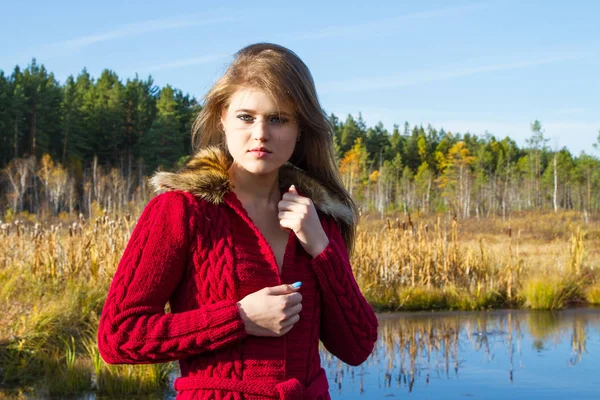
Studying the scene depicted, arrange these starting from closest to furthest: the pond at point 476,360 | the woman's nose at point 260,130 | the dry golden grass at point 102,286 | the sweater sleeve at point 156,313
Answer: the sweater sleeve at point 156,313
the woman's nose at point 260,130
the pond at point 476,360
the dry golden grass at point 102,286

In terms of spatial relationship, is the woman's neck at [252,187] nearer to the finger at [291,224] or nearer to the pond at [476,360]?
the finger at [291,224]

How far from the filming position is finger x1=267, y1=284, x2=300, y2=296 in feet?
4.53

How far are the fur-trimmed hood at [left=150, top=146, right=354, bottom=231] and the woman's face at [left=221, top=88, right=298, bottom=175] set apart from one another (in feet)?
0.21

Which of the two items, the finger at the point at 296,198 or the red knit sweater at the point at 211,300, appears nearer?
the red knit sweater at the point at 211,300

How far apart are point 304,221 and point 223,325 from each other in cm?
29

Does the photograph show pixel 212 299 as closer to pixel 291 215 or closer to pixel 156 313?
pixel 156 313

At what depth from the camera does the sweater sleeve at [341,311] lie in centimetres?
151

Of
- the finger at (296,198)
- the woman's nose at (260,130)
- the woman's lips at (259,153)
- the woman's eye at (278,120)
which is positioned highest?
the woman's eye at (278,120)

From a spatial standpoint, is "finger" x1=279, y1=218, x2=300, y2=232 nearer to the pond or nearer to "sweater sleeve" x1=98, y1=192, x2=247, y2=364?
"sweater sleeve" x1=98, y1=192, x2=247, y2=364

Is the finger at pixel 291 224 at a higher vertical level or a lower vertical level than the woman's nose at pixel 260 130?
lower

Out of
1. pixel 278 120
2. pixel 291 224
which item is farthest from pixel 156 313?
pixel 278 120

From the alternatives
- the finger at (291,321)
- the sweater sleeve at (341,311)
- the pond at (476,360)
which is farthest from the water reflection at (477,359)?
the finger at (291,321)

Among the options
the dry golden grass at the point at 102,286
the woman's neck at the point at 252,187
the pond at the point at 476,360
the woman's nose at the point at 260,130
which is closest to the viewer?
the woman's nose at the point at 260,130

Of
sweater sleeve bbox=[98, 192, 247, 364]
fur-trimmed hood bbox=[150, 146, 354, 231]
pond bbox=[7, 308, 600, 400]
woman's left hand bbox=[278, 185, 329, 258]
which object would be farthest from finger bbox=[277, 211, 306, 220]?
pond bbox=[7, 308, 600, 400]
